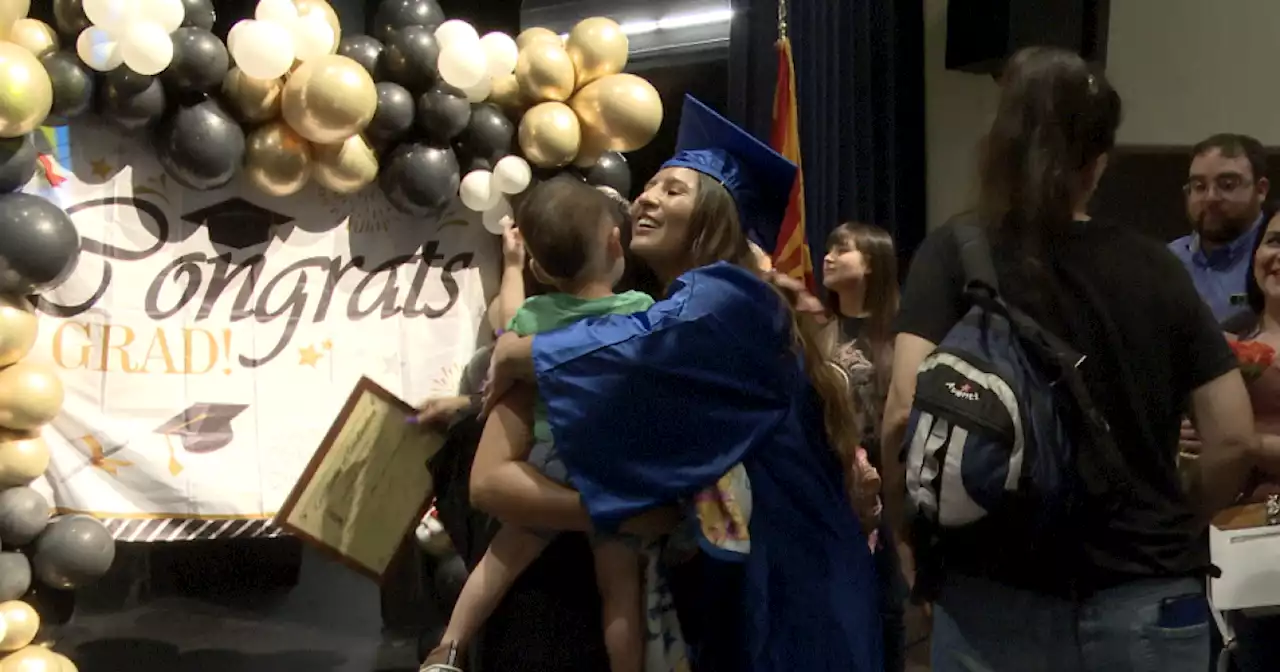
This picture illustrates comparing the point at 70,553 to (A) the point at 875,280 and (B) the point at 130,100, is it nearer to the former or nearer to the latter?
(B) the point at 130,100

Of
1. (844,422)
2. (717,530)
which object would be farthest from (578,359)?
(844,422)

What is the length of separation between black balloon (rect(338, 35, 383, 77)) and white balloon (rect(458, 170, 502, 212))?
32cm

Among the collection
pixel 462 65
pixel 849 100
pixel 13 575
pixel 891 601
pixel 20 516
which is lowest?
pixel 891 601

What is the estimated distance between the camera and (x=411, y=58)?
252cm

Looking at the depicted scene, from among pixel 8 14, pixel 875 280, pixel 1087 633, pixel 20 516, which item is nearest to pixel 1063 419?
pixel 1087 633

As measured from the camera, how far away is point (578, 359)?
4.75ft

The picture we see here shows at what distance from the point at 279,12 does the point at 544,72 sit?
61cm

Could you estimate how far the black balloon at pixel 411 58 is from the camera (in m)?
2.52

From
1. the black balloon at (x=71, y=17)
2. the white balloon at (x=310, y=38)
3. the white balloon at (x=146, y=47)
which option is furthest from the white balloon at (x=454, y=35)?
the black balloon at (x=71, y=17)

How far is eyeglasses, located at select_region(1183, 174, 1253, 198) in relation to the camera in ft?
8.54

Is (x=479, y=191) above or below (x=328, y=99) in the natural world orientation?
below

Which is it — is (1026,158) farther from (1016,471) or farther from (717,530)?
(717,530)

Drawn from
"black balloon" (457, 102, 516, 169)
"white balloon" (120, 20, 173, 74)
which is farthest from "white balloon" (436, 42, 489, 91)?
"white balloon" (120, 20, 173, 74)

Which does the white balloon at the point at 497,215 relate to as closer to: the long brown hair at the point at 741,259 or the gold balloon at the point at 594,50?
the gold balloon at the point at 594,50
